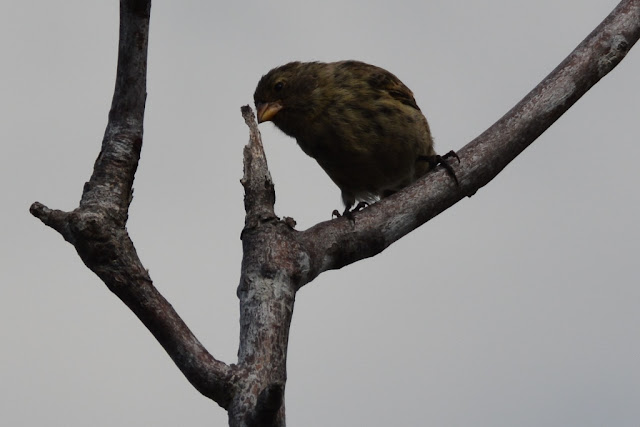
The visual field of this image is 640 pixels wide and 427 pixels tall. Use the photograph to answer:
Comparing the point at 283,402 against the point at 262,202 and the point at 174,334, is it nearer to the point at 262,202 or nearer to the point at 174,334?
the point at 174,334

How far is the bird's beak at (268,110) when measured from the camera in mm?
5617

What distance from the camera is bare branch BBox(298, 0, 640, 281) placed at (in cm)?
372

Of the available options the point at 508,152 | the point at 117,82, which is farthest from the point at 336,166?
the point at 117,82

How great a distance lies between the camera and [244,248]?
331 cm

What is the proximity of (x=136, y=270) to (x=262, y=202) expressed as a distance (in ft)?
2.36

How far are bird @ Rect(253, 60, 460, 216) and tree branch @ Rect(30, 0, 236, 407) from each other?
2281 millimetres

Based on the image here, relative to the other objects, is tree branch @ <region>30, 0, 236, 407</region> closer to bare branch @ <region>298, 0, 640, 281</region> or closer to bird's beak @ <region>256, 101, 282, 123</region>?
bare branch @ <region>298, 0, 640, 281</region>

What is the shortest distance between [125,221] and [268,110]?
9.01 feet

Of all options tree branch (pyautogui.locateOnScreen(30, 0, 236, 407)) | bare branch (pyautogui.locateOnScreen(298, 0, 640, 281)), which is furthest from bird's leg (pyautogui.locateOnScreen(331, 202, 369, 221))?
tree branch (pyautogui.locateOnScreen(30, 0, 236, 407))

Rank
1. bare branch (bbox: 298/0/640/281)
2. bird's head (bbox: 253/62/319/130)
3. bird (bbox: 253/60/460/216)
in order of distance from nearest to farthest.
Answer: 1. bare branch (bbox: 298/0/640/281)
2. bird (bbox: 253/60/460/216)
3. bird's head (bbox: 253/62/319/130)

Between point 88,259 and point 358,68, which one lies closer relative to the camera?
point 88,259

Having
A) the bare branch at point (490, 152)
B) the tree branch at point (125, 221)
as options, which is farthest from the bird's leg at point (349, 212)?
the tree branch at point (125, 221)

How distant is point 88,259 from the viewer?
9.51 feet

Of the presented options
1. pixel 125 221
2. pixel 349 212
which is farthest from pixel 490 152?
pixel 125 221
